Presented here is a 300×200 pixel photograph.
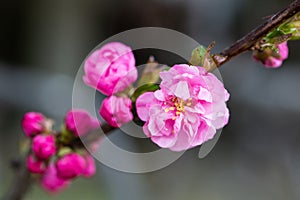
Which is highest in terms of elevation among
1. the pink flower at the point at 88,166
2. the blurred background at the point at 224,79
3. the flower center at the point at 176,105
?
the flower center at the point at 176,105

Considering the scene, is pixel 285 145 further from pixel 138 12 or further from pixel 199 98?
pixel 199 98

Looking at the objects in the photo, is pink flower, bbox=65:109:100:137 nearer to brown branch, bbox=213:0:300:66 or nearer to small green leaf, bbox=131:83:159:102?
small green leaf, bbox=131:83:159:102

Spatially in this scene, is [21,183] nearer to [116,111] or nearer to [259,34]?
[116,111]

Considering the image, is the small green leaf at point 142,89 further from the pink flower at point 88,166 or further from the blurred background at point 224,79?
the blurred background at point 224,79

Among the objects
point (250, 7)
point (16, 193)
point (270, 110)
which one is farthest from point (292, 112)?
point (16, 193)

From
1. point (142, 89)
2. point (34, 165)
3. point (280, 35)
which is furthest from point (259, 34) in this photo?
point (34, 165)

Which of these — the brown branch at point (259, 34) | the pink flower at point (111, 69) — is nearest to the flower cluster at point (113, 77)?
the pink flower at point (111, 69)
